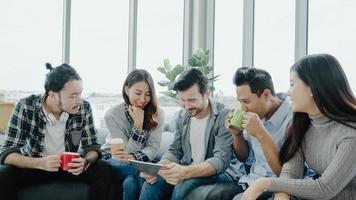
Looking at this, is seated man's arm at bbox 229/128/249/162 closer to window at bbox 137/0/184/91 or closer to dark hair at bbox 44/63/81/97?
dark hair at bbox 44/63/81/97

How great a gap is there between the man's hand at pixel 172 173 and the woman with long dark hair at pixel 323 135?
49 cm

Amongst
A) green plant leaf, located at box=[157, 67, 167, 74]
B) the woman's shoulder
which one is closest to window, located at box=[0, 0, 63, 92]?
green plant leaf, located at box=[157, 67, 167, 74]

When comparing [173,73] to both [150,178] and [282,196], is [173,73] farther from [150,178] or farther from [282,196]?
[282,196]

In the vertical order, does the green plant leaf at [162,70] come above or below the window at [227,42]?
below

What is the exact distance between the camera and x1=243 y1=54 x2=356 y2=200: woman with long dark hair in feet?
4.51

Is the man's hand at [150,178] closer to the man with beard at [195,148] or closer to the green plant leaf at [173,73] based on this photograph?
the man with beard at [195,148]

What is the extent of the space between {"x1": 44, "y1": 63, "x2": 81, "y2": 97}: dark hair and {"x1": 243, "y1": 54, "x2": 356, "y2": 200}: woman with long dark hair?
1.23 metres

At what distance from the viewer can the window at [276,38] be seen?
341 cm

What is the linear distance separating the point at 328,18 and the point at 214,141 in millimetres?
1708

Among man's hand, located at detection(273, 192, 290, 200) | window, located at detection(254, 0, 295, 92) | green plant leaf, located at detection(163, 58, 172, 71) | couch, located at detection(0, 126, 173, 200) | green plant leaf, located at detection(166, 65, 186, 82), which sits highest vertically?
window, located at detection(254, 0, 295, 92)

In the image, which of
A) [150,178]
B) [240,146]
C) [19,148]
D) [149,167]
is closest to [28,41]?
[19,148]

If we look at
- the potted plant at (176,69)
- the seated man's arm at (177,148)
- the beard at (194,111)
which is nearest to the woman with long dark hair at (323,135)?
the beard at (194,111)

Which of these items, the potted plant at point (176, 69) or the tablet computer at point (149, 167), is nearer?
the tablet computer at point (149, 167)

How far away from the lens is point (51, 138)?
2230 mm
